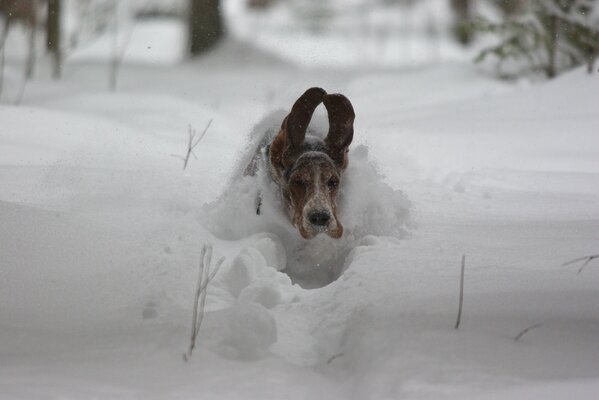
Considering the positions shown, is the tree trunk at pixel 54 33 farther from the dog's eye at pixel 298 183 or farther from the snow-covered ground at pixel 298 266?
the dog's eye at pixel 298 183

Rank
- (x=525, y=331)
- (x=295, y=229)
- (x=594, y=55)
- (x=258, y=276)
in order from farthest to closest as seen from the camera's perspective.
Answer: (x=594, y=55), (x=295, y=229), (x=258, y=276), (x=525, y=331)

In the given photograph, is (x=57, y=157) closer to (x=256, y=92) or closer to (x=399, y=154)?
(x=399, y=154)

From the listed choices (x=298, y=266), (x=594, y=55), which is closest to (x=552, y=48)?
(x=594, y=55)

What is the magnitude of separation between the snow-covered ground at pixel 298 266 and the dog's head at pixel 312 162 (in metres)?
0.18

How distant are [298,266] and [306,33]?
19.2 meters

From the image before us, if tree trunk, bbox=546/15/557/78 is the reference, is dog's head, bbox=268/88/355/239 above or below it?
below

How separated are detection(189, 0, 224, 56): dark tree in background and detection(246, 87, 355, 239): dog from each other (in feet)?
36.0

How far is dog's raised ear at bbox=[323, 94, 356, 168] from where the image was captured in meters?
4.18

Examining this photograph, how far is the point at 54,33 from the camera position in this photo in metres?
11.7

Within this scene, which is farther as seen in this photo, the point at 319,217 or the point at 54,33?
the point at 54,33

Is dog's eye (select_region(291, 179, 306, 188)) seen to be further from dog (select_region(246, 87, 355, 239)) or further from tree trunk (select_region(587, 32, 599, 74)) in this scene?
tree trunk (select_region(587, 32, 599, 74))

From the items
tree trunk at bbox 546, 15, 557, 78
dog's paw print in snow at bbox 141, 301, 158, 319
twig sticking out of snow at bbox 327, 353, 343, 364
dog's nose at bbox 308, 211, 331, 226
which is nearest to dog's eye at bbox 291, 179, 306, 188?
dog's nose at bbox 308, 211, 331, 226

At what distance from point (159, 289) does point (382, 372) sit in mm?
1055

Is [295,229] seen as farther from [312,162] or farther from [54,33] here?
[54,33]
